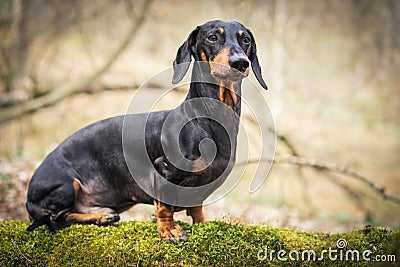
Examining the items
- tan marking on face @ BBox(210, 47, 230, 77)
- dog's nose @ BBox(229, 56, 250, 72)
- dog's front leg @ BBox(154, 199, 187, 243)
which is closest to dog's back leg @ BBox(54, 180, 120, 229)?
dog's front leg @ BBox(154, 199, 187, 243)

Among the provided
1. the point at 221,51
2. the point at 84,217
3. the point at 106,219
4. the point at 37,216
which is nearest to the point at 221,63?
the point at 221,51

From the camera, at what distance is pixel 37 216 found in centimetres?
389

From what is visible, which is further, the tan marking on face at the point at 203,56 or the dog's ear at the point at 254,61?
the dog's ear at the point at 254,61

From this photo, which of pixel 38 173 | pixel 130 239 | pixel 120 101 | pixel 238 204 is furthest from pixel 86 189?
pixel 120 101

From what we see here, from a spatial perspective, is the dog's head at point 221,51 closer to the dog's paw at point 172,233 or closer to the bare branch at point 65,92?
the dog's paw at point 172,233

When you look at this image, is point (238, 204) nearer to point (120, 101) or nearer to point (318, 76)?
point (120, 101)

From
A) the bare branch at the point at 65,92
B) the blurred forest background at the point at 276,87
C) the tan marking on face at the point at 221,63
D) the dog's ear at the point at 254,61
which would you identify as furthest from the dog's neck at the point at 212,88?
the bare branch at the point at 65,92

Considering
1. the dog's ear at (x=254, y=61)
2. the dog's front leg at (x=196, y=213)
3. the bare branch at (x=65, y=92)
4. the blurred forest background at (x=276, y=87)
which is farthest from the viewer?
the bare branch at (x=65, y=92)

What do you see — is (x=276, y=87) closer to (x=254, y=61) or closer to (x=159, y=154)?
(x=254, y=61)

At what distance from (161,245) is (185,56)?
5.17 ft

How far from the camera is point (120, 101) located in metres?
14.2

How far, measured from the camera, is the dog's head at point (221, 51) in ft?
10.5

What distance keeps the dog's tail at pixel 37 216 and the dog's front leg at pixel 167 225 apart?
3.45ft

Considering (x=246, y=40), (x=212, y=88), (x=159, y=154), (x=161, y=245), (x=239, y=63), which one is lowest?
(x=161, y=245)
